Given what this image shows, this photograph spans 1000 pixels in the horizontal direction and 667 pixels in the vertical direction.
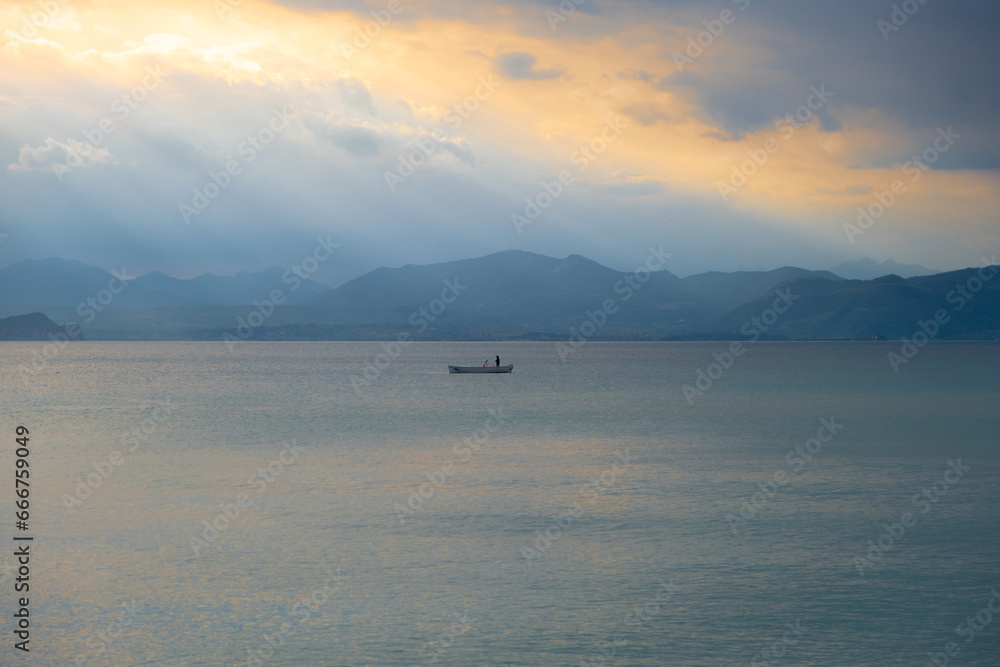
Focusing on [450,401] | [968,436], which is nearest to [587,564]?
[968,436]

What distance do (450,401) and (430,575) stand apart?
201 ft

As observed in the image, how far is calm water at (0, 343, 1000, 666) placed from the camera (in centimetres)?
1736

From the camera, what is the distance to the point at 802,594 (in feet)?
65.8

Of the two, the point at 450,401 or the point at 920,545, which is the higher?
the point at 450,401

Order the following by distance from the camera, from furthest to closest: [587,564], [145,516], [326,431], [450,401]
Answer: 1. [450,401]
2. [326,431]
3. [145,516]
4. [587,564]

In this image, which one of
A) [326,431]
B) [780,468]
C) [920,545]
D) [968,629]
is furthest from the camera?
[326,431]

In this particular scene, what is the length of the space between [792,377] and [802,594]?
368ft

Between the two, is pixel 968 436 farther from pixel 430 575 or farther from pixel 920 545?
pixel 430 575

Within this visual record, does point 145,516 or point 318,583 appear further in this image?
point 145,516

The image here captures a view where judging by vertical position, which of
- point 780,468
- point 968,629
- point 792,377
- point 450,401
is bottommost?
point 968,629

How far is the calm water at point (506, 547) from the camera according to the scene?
17.4m

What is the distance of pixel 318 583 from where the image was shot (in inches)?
821

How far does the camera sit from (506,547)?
24109 mm

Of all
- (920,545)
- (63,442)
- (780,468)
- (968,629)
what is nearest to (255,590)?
(968,629)
